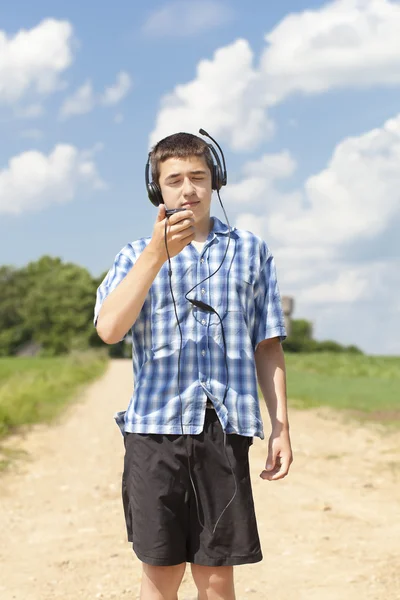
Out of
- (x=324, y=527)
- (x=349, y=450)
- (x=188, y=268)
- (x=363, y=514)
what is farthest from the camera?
(x=349, y=450)

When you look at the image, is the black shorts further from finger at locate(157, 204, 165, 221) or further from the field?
Result: the field

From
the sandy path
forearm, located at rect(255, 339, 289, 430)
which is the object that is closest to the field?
the sandy path

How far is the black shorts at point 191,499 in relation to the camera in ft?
9.39

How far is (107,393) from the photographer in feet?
68.1

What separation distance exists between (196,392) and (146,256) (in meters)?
0.47

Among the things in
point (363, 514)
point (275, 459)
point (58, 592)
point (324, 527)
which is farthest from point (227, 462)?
point (363, 514)

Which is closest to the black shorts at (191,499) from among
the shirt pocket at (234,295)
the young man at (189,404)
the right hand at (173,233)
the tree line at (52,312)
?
the young man at (189,404)

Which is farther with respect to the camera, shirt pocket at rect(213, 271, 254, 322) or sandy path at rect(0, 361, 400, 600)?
sandy path at rect(0, 361, 400, 600)

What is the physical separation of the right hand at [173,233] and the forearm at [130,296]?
1.0 inches

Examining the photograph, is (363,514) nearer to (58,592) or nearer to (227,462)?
(58,592)

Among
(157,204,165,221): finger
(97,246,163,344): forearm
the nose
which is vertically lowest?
(97,246,163,344): forearm

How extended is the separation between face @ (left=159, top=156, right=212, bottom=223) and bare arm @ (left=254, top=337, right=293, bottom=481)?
0.54 metres

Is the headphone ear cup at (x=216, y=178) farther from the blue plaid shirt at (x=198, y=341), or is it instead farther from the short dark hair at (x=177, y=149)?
the blue plaid shirt at (x=198, y=341)

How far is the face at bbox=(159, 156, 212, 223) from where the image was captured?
116 inches
